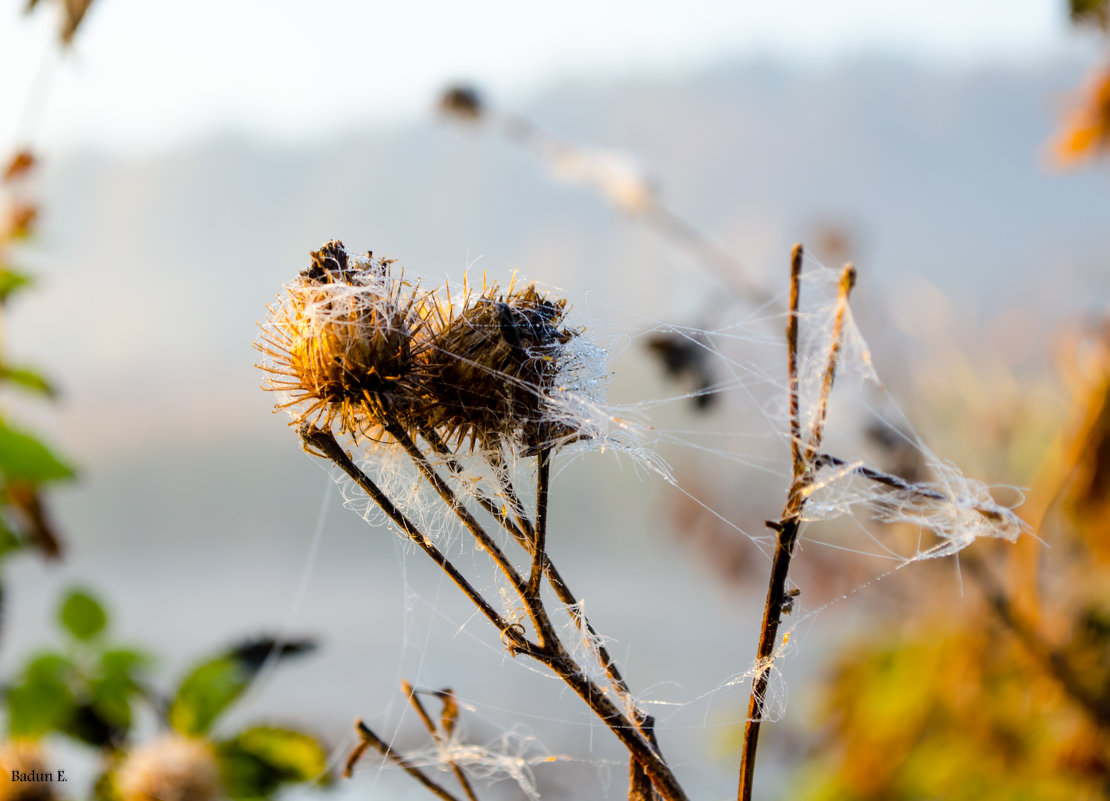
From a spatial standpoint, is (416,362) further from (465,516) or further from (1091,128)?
(1091,128)

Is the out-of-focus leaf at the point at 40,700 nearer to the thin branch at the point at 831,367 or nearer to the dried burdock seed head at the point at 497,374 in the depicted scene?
the dried burdock seed head at the point at 497,374

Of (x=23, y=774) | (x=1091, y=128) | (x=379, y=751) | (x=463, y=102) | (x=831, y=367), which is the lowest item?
(x=23, y=774)

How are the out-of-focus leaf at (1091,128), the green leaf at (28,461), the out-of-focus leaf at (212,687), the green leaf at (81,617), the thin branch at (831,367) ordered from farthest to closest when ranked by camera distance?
1. the out-of-focus leaf at (1091,128)
2. the green leaf at (81,617)
3. the out-of-focus leaf at (212,687)
4. the green leaf at (28,461)
5. the thin branch at (831,367)

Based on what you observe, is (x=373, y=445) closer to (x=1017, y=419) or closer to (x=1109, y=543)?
(x=1109, y=543)

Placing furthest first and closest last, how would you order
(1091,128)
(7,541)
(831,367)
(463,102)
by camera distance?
(463,102), (1091,128), (7,541), (831,367)

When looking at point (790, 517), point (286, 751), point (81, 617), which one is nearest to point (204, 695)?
point (286, 751)

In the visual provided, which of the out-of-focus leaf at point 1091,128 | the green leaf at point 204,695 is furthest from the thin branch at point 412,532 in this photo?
the out-of-focus leaf at point 1091,128

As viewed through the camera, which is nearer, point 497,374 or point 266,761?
point 497,374
